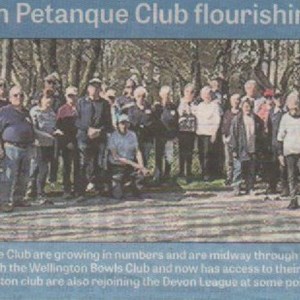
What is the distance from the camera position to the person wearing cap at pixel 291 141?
461 cm

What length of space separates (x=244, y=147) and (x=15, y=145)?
1.11 metres

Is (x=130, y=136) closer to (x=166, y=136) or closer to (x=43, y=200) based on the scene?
(x=166, y=136)

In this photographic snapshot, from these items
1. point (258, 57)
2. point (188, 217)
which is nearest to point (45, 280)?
point (188, 217)

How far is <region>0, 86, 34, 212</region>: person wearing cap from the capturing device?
464cm

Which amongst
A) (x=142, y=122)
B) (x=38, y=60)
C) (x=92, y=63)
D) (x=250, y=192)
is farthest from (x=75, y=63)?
(x=250, y=192)

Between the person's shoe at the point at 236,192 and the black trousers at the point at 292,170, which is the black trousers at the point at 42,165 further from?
the black trousers at the point at 292,170

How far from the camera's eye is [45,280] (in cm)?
460

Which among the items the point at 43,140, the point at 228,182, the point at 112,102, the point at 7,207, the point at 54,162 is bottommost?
the point at 7,207

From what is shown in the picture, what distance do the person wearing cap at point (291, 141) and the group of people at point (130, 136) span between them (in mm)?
11

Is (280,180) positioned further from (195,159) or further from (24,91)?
(24,91)

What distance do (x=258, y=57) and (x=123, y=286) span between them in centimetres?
127

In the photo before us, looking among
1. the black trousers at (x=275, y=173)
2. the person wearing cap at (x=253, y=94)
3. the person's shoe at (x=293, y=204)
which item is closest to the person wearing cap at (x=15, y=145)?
the person wearing cap at (x=253, y=94)

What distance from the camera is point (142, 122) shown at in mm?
4680

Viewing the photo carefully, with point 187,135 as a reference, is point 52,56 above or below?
above
